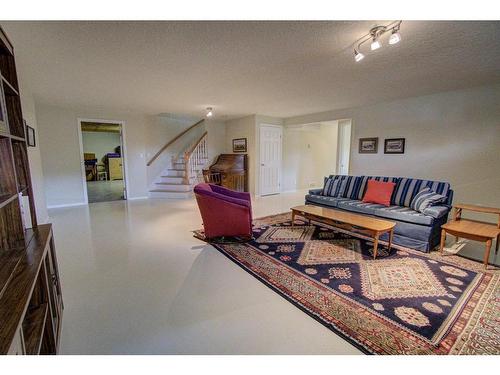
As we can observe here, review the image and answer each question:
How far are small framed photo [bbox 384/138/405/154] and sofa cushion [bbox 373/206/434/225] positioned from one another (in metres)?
1.63

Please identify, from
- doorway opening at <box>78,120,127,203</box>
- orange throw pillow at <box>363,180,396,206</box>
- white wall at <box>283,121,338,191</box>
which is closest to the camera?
orange throw pillow at <box>363,180,396,206</box>

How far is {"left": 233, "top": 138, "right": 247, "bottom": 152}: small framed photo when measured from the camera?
6.99 meters

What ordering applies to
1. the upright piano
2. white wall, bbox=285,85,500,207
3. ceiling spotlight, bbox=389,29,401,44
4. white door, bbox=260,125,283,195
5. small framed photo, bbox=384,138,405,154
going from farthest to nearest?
the upright piano
white door, bbox=260,125,283,195
small framed photo, bbox=384,138,405,154
white wall, bbox=285,85,500,207
ceiling spotlight, bbox=389,29,401,44

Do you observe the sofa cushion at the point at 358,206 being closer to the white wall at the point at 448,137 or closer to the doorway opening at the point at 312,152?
the white wall at the point at 448,137

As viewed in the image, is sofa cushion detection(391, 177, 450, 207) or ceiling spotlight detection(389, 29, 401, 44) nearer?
ceiling spotlight detection(389, 29, 401, 44)

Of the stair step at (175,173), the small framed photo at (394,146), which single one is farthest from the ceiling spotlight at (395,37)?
the stair step at (175,173)

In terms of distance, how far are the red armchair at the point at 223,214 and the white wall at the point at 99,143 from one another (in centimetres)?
961

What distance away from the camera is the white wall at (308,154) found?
746cm

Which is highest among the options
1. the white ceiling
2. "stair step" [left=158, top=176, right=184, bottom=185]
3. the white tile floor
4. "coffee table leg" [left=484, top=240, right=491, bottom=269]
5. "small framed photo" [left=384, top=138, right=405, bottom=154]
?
the white ceiling

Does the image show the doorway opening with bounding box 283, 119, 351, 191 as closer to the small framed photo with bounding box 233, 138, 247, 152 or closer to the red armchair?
the small framed photo with bounding box 233, 138, 247, 152

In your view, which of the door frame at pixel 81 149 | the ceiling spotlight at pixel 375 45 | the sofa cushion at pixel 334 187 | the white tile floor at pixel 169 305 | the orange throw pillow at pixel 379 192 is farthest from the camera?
the door frame at pixel 81 149

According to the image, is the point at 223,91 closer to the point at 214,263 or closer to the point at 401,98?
the point at 214,263

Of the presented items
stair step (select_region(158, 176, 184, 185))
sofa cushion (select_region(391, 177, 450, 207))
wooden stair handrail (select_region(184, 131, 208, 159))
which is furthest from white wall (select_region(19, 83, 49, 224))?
sofa cushion (select_region(391, 177, 450, 207))

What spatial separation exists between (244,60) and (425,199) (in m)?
3.04
